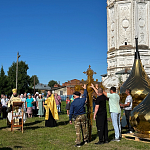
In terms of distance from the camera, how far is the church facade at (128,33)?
4903 cm

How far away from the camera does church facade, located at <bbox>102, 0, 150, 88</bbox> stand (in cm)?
4903

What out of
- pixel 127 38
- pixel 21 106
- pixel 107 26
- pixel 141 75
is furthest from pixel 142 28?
pixel 21 106

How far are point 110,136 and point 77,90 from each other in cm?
271

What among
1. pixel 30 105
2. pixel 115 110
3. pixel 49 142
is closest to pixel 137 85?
pixel 115 110

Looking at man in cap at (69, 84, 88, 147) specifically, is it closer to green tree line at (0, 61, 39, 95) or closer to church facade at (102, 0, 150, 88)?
church facade at (102, 0, 150, 88)

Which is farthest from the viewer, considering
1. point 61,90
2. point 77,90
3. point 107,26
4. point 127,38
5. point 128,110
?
point 61,90

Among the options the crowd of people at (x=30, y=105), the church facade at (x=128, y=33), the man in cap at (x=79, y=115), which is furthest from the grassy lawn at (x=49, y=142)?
the church facade at (x=128, y=33)

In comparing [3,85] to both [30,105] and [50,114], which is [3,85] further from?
[50,114]

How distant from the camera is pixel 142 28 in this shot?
50.2m

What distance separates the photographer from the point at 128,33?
4928 centimetres

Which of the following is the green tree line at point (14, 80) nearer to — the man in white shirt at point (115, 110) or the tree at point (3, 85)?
the tree at point (3, 85)

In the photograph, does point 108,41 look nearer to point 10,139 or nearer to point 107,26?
point 107,26

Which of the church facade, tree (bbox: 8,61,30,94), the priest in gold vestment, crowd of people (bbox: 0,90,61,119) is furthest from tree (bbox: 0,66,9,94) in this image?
the priest in gold vestment

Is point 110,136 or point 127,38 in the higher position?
point 127,38
